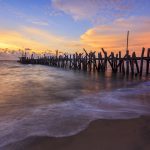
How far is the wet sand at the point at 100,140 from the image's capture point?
3707 mm

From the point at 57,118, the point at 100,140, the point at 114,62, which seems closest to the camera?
the point at 100,140

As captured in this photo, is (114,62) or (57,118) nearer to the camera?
(57,118)

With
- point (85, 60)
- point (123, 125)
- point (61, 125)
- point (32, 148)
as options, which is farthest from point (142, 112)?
point (85, 60)

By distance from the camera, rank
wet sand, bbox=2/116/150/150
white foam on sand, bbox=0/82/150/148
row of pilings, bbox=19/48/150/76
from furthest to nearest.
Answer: row of pilings, bbox=19/48/150/76 → white foam on sand, bbox=0/82/150/148 → wet sand, bbox=2/116/150/150

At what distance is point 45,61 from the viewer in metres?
58.7

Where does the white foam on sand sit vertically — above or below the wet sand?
below

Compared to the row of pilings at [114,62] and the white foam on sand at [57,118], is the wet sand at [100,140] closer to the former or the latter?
the white foam on sand at [57,118]

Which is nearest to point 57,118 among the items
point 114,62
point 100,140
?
point 100,140

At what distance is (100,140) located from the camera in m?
3.96

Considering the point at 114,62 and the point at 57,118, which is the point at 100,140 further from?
the point at 114,62

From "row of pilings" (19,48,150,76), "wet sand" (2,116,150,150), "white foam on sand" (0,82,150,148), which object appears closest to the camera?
"wet sand" (2,116,150,150)

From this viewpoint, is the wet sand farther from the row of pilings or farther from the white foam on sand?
the row of pilings

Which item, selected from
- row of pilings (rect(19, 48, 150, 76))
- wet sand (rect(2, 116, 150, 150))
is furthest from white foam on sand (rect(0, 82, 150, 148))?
row of pilings (rect(19, 48, 150, 76))

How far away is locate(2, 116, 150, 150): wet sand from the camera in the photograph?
371 centimetres
